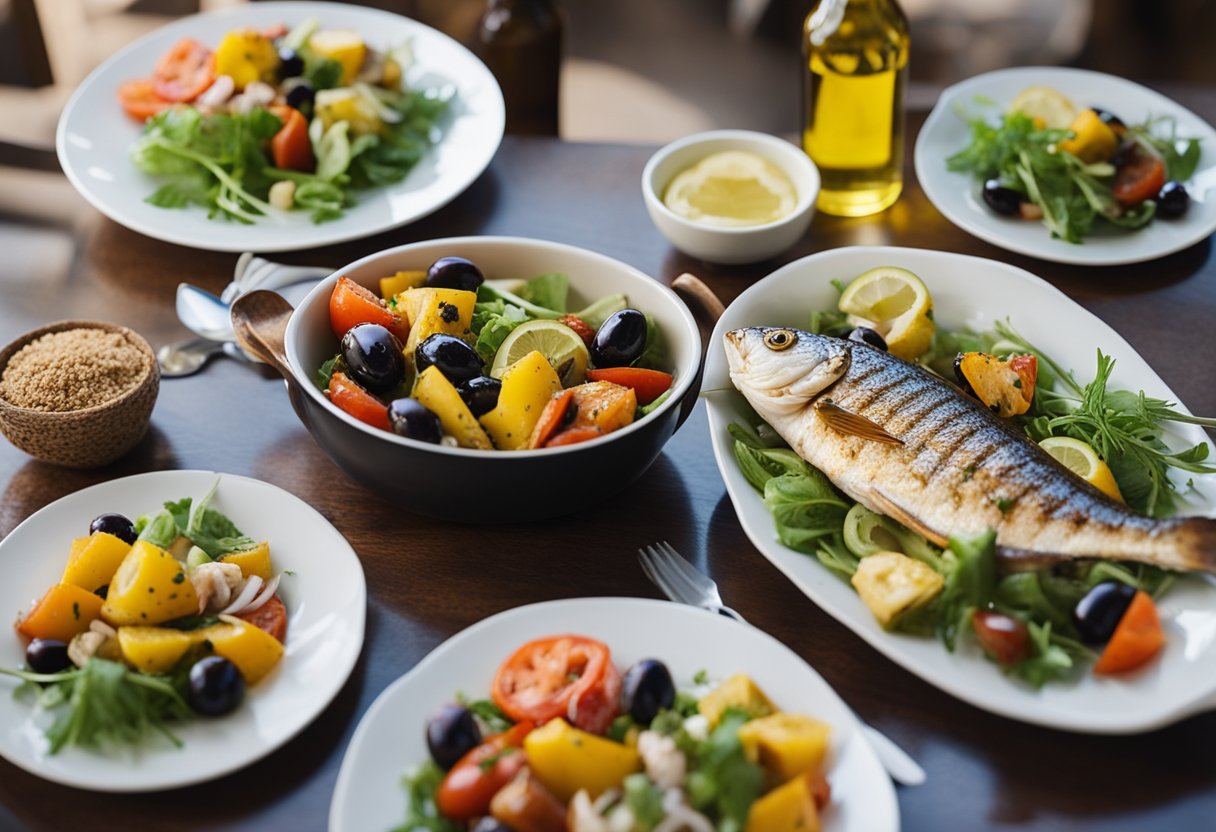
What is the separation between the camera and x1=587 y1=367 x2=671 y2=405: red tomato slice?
167cm

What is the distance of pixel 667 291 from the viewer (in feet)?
5.81

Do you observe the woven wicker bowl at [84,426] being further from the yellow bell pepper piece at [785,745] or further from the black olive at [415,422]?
the yellow bell pepper piece at [785,745]

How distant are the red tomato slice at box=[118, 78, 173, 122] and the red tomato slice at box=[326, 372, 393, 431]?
116 cm

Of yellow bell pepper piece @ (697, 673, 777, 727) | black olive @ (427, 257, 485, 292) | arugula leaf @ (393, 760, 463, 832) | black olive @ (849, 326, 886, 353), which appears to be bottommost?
arugula leaf @ (393, 760, 463, 832)

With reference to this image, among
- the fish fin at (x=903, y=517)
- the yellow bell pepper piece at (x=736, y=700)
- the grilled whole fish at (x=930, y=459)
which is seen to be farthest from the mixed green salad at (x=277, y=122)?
the yellow bell pepper piece at (x=736, y=700)

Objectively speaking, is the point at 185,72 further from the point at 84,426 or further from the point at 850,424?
the point at 850,424

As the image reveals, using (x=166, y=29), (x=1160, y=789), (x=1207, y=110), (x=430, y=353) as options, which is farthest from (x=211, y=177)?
(x=1207, y=110)

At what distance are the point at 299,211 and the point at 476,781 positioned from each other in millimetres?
1377

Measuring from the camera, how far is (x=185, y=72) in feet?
8.24

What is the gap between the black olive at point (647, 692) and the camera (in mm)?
1292

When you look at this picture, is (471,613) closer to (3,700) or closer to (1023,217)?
(3,700)

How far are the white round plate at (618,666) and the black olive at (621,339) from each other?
0.42 metres

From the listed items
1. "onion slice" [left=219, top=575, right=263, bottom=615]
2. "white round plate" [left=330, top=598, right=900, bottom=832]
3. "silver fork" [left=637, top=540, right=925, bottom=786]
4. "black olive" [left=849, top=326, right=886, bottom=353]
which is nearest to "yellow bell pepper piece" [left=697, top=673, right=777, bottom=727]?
"white round plate" [left=330, top=598, right=900, bottom=832]

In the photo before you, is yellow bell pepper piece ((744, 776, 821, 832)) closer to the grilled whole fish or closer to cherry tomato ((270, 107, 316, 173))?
the grilled whole fish
